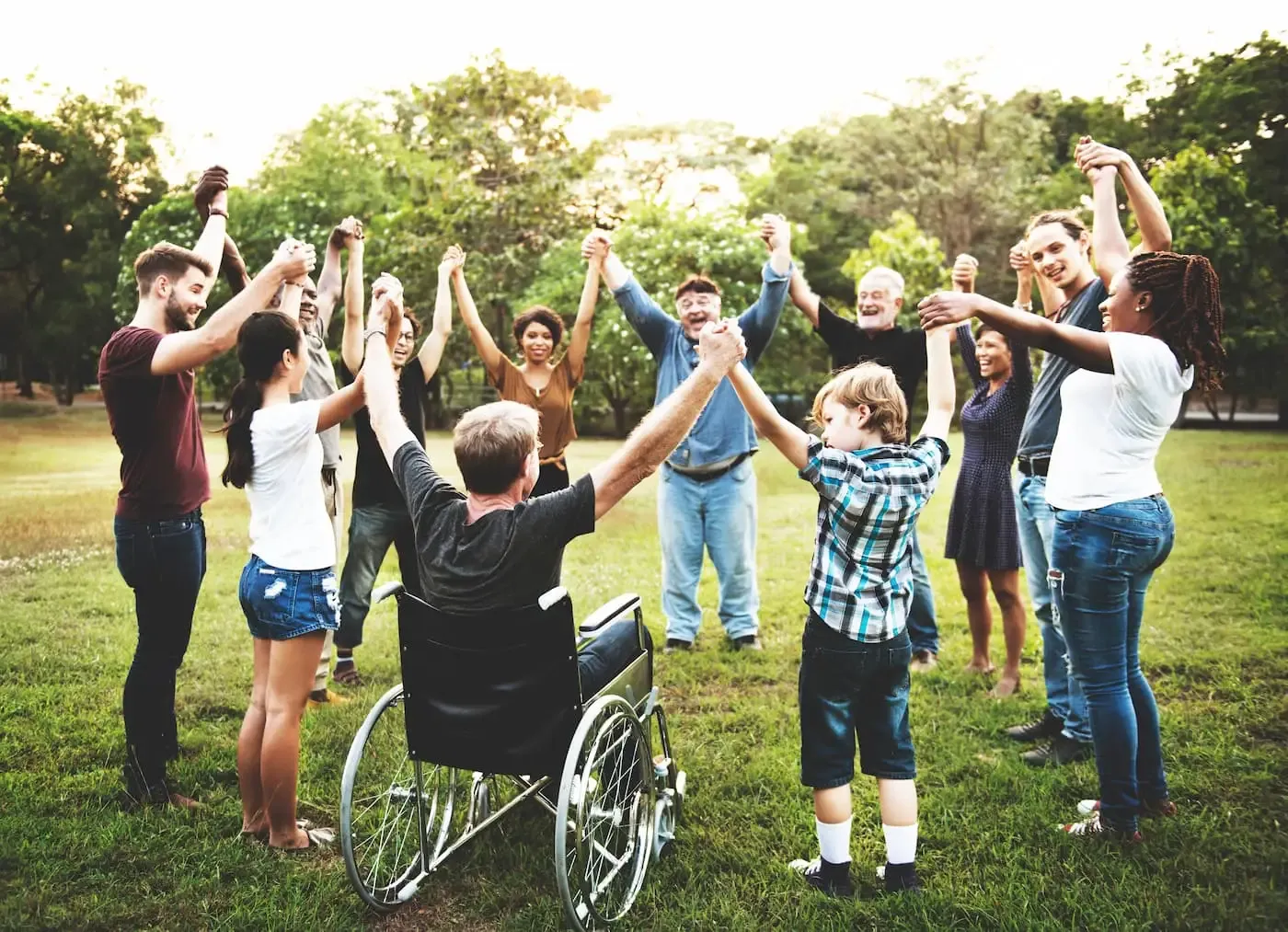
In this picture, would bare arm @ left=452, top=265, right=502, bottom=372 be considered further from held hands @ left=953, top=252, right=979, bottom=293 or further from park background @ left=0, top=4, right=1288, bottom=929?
held hands @ left=953, top=252, right=979, bottom=293

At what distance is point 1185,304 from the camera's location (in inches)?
98.7

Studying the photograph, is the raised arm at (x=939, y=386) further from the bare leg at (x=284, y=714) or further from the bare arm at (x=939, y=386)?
the bare leg at (x=284, y=714)

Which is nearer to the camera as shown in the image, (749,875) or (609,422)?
(749,875)

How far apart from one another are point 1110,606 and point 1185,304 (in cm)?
90

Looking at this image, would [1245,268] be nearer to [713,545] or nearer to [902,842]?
[713,545]

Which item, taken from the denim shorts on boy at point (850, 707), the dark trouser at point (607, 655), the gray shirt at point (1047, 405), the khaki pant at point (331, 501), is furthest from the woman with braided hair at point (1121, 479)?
the khaki pant at point (331, 501)

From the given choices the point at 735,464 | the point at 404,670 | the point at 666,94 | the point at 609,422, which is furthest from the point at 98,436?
the point at 666,94

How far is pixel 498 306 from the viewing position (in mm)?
18891

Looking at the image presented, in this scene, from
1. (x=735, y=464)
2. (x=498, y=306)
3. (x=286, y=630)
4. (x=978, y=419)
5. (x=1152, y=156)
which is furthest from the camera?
(x=498, y=306)

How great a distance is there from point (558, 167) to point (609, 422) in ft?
33.0

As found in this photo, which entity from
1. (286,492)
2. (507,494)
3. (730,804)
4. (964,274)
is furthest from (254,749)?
(964,274)

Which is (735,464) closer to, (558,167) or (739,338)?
(739,338)

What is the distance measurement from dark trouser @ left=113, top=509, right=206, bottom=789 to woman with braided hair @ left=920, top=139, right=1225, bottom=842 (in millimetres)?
2550

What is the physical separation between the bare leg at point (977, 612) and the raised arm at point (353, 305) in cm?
297
